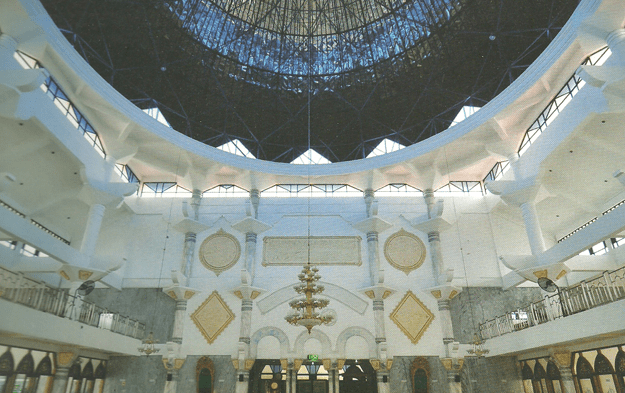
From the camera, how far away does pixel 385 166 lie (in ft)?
68.4

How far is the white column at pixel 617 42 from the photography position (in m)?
11.5

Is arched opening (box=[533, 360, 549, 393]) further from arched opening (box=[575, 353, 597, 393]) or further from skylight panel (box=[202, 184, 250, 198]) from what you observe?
skylight panel (box=[202, 184, 250, 198])

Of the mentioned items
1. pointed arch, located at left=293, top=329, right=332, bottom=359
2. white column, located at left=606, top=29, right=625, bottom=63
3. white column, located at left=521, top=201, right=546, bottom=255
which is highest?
white column, located at left=606, top=29, right=625, bottom=63

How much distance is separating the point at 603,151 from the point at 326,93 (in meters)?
12.1

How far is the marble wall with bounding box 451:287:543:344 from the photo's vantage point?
749 inches

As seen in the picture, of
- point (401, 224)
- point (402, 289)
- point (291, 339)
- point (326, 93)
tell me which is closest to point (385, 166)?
point (401, 224)

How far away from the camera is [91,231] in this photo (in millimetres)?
16125

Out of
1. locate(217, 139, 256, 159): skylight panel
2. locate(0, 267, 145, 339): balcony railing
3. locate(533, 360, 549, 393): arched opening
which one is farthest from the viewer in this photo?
locate(217, 139, 256, 159): skylight panel

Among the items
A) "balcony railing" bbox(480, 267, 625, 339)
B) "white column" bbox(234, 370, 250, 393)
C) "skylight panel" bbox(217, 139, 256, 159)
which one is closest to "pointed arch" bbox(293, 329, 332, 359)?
"white column" bbox(234, 370, 250, 393)

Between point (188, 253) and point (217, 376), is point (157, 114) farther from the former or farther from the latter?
point (217, 376)

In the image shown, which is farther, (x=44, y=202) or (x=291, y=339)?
(x=291, y=339)

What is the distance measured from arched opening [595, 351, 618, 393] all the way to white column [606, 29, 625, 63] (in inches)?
364

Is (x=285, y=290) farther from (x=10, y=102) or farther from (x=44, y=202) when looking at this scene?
(x=10, y=102)

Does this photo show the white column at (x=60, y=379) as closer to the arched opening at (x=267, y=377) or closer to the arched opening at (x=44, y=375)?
the arched opening at (x=44, y=375)
